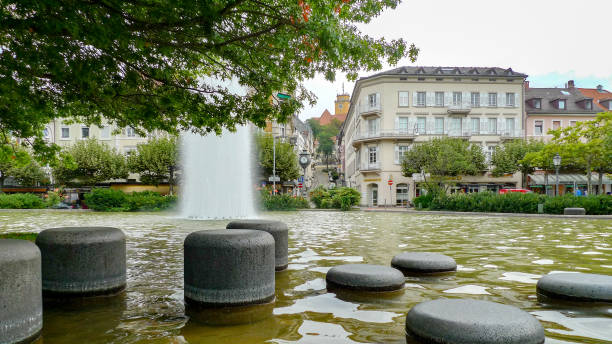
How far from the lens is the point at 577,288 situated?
539cm

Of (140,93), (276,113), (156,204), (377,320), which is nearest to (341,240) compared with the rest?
(276,113)

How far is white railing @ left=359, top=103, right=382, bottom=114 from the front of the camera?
5103 centimetres

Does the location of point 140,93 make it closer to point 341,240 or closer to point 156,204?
point 341,240

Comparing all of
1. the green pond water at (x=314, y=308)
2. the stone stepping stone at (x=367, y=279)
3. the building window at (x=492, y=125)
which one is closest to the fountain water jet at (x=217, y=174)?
the green pond water at (x=314, y=308)

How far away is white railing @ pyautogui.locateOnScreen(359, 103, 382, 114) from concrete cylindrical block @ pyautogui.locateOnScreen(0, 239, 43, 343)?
48894 mm

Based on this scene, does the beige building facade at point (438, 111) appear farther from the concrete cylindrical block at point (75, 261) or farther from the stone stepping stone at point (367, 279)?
the concrete cylindrical block at point (75, 261)

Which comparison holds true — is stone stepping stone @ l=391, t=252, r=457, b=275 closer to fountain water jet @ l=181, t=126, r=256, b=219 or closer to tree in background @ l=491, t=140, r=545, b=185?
fountain water jet @ l=181, t=126, r=256, b=219

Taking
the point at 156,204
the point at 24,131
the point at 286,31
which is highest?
the point at 286,31

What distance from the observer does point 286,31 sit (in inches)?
251

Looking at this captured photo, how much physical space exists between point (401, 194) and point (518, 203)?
70.6 feet

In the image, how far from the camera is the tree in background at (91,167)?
44312mm

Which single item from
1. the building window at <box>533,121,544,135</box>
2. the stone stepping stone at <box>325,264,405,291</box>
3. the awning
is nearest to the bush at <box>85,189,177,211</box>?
the stone stepping stone at <box>325,264,405,291</box>

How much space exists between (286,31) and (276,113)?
9.47 feet

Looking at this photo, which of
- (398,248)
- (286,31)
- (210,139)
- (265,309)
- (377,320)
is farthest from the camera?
(210,139)
